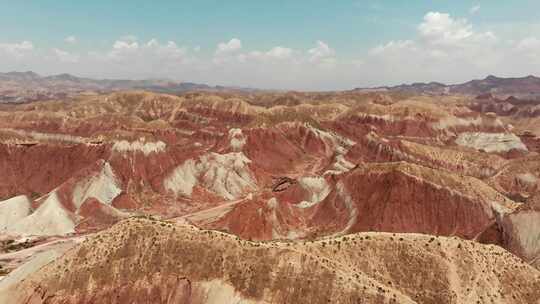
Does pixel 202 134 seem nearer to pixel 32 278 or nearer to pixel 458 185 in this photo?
pixel 458 185

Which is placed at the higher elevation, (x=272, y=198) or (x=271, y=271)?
(x=271, y=271)

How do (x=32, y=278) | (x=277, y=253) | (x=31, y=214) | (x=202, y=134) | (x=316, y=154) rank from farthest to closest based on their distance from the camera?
(x=202, y=134) < (x=316, y=154) < (x=31, y=214) < (x=32, y=278) < (x=277, y=253)

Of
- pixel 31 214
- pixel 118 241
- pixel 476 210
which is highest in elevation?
pixel 118 241

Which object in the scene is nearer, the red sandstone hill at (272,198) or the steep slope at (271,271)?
the steep slope at (271,271)

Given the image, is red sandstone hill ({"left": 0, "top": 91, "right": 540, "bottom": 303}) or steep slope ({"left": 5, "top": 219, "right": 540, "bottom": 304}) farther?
red sandstone hill ({"left": 0, "top": 91, "right": 540, "bottom": 303})

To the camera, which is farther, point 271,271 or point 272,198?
point 272,198

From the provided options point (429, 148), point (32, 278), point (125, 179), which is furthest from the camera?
point (429, 148)

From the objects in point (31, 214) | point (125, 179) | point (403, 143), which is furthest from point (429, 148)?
point (31, 214)

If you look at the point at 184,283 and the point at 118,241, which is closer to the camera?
the point at 184,283
